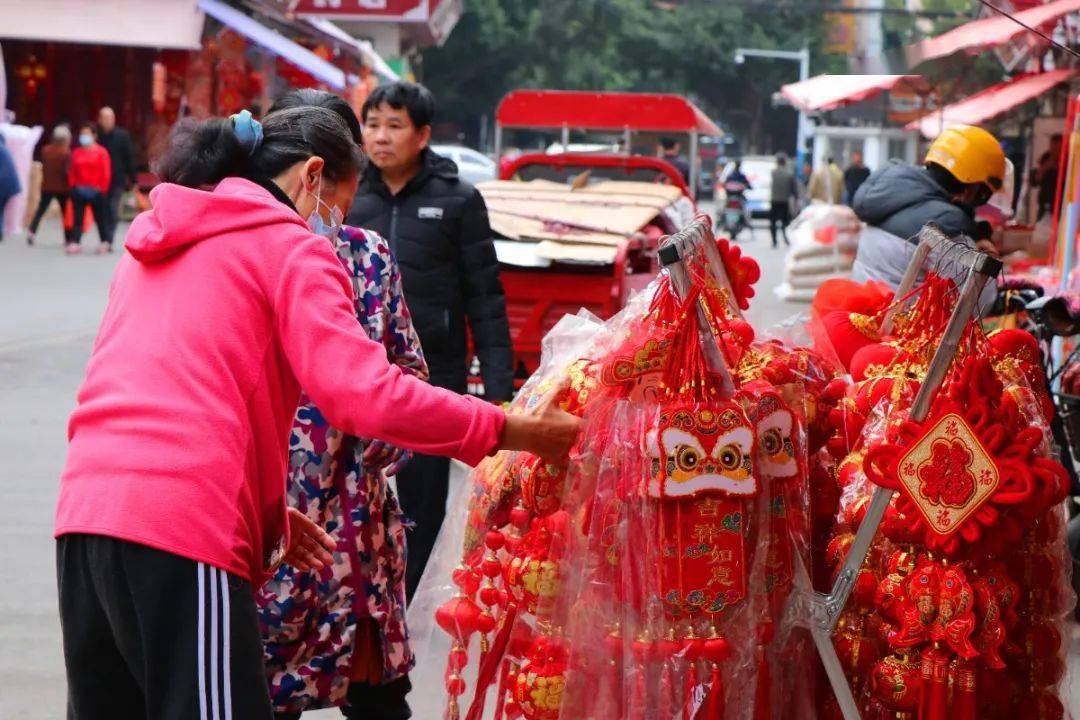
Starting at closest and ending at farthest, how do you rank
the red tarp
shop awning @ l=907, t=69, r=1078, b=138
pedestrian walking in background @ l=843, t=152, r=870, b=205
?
the red tarp, shop awning @ l=907, t=69, r=1078, b=138, pedestrian walking in background @ l=843, t=152, r=870, b=205

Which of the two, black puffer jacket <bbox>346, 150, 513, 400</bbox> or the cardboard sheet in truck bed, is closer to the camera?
black puffer jacket <bbox>346, 150, 513, 400</bbox>

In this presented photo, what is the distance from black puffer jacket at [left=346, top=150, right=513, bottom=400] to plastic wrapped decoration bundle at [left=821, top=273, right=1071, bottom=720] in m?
1.99

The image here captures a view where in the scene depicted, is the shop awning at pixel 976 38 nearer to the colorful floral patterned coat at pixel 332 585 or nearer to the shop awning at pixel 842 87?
the shop awning at pixel 842 87

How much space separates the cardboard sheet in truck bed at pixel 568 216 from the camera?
29.5 ft

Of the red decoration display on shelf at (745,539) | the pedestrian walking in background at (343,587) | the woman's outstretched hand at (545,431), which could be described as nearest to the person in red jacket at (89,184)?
the pedestrian walking in background at (343,587)

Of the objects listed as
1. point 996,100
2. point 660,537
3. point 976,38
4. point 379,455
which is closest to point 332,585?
point 379,455

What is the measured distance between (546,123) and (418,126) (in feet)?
28.9

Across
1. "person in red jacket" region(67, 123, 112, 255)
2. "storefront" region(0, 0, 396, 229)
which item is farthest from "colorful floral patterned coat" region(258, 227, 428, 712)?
"storefront" region(0, 0, 396, 229)

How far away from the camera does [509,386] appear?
5371 millimetres

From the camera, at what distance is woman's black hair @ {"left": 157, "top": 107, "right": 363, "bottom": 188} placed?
2723 mm

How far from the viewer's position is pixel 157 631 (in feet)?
7.92

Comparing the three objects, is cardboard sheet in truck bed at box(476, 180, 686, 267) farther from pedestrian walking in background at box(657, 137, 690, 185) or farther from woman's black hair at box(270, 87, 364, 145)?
woman's black hair at box(270, 87, 364, 145)

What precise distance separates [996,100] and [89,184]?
11241 millimetres

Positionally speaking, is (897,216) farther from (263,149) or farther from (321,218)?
(263,149)
